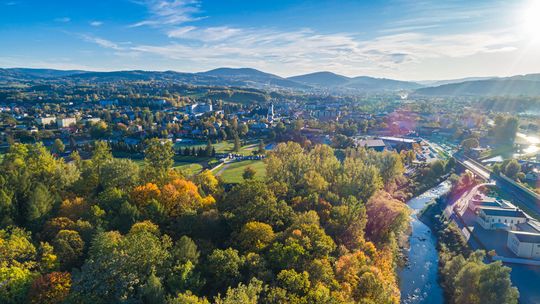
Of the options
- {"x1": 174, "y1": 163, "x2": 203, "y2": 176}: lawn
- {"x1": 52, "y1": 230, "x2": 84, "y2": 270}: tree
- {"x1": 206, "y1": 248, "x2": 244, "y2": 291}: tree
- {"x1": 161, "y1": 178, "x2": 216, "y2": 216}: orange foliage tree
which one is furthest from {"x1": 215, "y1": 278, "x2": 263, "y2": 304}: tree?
{"x1": 174, "y1": 163, "x2": 203, "y2": 176}: lawn

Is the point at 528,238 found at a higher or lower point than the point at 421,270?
higher

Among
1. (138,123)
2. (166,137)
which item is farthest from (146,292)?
(138,123)

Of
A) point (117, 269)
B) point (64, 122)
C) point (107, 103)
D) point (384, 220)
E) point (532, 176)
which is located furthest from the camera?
point (107, 103)

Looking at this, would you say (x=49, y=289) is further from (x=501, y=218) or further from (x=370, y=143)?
(x=370, y=143)

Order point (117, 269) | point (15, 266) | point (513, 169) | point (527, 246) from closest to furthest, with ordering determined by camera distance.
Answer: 1. point (117, 269)
2. point (15, 266)
3. point (527, 246)
4. point (513, 169)

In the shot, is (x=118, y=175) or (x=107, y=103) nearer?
(x=118, y=175)

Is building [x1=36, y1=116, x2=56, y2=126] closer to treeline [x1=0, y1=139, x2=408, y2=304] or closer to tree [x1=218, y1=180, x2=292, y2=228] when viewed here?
treeline [x1=0, y1=139, x2=408, y2=304]

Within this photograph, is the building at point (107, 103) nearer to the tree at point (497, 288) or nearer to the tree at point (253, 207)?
the tree at point (253, 207)

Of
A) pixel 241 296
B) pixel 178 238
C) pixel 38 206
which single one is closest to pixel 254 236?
pixel 178 238
